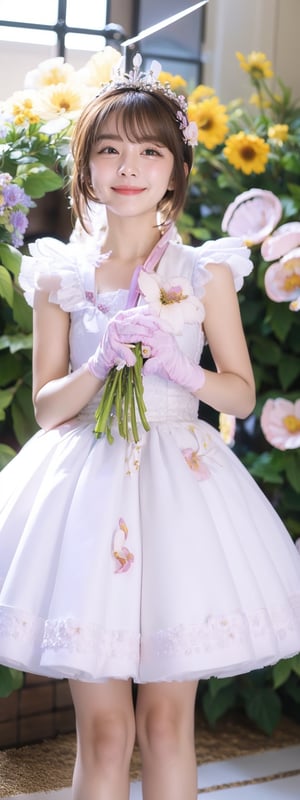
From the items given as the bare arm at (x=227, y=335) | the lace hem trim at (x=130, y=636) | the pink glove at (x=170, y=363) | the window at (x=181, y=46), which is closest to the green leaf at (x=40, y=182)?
the bare arm at (x=227, y=335)

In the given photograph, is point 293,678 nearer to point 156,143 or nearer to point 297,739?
point 297,739

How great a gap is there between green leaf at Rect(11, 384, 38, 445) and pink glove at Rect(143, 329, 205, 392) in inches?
21.2

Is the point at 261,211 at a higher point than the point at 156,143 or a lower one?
lower

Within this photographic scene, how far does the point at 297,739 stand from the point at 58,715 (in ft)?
1.63

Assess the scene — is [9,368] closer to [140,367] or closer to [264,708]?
[140,367]

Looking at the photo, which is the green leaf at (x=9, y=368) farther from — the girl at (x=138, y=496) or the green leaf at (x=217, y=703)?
the green leaf at (x=217, y=703)

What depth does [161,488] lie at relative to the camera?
1.44 m

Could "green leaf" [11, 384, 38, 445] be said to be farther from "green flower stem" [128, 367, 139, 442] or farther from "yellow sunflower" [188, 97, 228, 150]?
"yellow sunflower" [188, 97, 228, 150]

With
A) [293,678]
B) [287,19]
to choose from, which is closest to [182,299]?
[293,678]

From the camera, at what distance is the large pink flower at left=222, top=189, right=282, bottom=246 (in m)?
2.15

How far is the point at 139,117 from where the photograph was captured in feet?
5.01

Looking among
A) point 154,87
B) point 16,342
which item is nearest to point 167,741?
point 16,342

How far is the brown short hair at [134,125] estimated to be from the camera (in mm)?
1528

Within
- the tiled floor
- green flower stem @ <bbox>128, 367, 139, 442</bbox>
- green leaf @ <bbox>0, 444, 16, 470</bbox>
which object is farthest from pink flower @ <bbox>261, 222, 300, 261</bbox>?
the tiled floor
